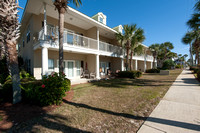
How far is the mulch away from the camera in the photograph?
2996 mm

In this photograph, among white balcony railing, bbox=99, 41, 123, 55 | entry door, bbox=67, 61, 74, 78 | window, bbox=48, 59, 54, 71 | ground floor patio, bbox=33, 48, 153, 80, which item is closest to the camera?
ground floor patio, bbox=33, 48, 153, 80

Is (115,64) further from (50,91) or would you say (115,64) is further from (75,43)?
(50,91)

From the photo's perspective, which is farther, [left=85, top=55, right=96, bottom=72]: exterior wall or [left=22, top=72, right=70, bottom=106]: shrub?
[left=85, top=55, right=96, bottom=72]: exterior wall

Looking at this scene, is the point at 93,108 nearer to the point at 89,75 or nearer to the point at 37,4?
the point at 89,75

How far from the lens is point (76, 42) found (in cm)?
994

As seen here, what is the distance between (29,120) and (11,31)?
156 inches

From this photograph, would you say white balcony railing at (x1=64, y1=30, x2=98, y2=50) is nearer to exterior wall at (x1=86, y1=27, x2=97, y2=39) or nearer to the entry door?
exterior wall at (x1=86, y1=27, x2=97, y2=39)

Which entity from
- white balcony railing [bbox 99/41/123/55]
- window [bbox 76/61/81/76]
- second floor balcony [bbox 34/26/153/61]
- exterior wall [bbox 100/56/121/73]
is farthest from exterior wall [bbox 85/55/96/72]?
exterior wall [bbox 100/56/121/73]

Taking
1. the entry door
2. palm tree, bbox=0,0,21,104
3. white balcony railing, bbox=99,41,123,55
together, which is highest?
white balcony railing, bbox=99,41,123,55

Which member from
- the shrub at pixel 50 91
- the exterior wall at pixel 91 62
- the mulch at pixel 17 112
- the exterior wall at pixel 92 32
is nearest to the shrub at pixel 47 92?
the shrub at pixel 50 91

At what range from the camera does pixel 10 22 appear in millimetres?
3996

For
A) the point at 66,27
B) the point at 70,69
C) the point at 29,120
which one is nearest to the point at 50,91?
the point at 29,120

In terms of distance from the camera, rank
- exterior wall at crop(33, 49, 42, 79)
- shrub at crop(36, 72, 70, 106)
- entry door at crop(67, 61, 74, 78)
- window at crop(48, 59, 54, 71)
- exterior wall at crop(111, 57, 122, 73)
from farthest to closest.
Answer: exterior wall at crop(111, 57, 122, 73) → entry door at crop(67, 61, 74, 78) → window at crop(48, 59, 54, 71) → exterior wall at crop(33, 49, 42, 79) → shrub at crop(36, 72, 70, 106)

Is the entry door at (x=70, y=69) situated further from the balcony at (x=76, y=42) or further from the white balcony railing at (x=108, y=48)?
the white balcony railing at (x=108, y=48)
